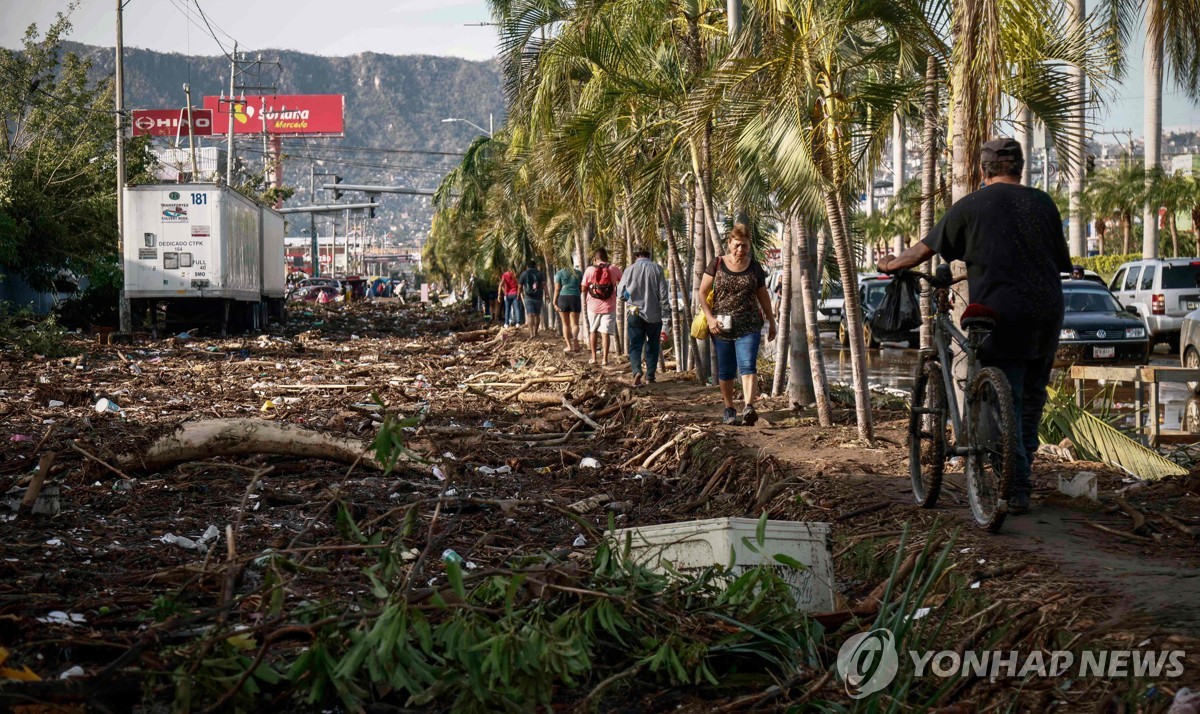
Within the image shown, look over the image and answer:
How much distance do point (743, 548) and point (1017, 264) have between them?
2.40 m

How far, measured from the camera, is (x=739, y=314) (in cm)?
1205

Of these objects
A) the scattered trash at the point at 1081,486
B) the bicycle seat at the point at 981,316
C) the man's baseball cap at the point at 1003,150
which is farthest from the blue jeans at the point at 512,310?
the bicycle seat at the point at 981,316

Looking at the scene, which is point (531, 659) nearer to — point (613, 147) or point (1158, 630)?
point (1158, 630)

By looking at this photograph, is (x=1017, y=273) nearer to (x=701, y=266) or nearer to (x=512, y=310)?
(x=701, y=266)

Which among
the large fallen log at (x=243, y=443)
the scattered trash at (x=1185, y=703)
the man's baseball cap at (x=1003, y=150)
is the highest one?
the man's baseball cap at (x=1003, y=150)

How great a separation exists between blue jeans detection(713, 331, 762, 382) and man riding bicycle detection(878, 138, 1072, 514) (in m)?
5.31

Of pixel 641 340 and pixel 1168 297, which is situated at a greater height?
pixel 1168 297

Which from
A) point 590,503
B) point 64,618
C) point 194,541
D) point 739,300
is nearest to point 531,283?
point 739,300

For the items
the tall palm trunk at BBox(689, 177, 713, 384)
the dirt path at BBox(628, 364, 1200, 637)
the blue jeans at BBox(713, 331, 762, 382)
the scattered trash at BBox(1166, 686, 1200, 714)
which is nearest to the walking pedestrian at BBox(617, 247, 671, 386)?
the tall palm trunk at BBox(689, 177, 713, 384)

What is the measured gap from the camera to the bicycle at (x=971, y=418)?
6180mm

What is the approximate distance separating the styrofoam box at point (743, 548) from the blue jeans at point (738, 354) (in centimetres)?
670

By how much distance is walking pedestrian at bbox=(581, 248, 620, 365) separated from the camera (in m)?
20.3

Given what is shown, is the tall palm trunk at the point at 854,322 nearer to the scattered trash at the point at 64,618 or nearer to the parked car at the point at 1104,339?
the scattered trash at the point at 64,618

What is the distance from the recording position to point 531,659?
411 cm
